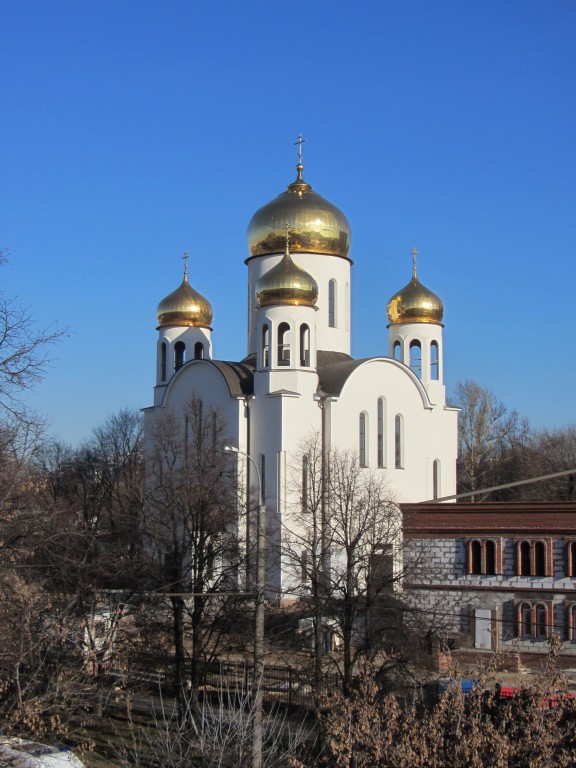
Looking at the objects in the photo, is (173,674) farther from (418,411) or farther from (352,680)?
(418,411)

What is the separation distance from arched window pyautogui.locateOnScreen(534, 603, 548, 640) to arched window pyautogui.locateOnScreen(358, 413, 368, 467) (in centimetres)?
956

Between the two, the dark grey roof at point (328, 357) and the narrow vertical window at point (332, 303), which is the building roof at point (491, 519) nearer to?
the dark grey roof at point (328, 357)

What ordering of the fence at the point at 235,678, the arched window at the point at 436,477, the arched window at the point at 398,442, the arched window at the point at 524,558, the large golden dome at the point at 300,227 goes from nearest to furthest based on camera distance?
1. the fence at the point at 235,678
2. the arched window at the point at 524,558
3. the arched window at the point at 398,442
4. the arched window at the point at 436,477
5. the large golden dome at the point at 300,227

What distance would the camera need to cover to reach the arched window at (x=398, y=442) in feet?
115

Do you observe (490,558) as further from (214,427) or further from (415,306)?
(415,306)

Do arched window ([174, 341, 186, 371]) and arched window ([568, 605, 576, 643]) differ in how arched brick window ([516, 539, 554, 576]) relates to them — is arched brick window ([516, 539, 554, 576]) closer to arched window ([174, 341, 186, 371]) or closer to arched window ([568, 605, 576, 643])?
arched window ([568, 605, 576, 643])

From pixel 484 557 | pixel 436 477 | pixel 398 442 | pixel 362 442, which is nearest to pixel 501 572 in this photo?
pixel 484 557

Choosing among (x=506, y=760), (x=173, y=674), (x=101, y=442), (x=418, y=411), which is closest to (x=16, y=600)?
(x=506, y=760)

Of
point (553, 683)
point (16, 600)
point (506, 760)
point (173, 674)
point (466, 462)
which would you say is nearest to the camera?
point (506, 760)

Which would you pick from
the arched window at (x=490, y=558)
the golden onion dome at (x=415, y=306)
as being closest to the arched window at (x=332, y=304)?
the golden onion dome at (x=415, y=306)

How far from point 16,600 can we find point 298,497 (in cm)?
1912

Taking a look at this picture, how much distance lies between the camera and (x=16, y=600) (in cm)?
1323

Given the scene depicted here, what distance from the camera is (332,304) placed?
124 ft

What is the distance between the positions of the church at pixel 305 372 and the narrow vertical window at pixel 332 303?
47mm
